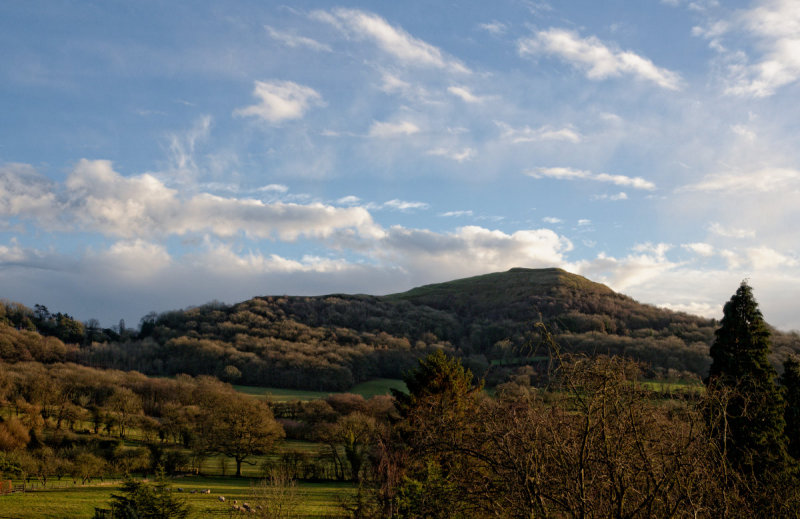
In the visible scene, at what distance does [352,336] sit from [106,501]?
124283 mm

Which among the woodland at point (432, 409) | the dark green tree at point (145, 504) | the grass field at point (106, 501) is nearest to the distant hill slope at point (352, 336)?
the woodland at point (432, 409)

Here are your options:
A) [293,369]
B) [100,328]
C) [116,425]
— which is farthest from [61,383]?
[100,328]

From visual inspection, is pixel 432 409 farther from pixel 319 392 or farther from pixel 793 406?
pixel 319 392

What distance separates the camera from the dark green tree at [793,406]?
24906 millimetres

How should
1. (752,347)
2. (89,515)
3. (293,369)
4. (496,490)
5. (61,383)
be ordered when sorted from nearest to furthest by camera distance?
(496,490), (752,347), (89,515), (61,383), (293,369)

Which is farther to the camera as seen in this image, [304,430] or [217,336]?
[217,336]

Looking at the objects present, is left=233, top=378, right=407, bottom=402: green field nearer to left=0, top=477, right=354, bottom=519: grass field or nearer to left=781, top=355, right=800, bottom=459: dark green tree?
left=0, top=477, right=354, bottom=519: grass field

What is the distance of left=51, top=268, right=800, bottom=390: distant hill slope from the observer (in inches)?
4555

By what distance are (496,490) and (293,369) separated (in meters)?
120

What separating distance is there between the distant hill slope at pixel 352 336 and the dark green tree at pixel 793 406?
50564 mm

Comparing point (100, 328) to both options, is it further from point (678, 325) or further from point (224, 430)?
point (678, 325)

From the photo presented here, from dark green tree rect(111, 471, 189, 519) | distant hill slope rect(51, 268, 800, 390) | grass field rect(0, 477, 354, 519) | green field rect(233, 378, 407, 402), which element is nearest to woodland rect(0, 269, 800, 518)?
dark green tree rect(111, 471, 189, 519)

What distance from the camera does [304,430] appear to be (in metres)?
65.2

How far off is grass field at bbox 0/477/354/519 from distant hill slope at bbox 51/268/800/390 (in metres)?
43.7
